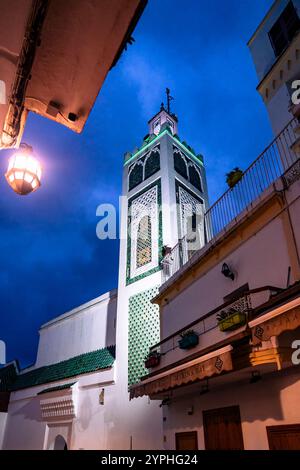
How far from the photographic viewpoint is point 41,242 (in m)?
71.0

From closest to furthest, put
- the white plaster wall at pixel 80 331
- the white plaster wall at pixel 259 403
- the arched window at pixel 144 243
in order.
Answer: the white plaster wall at pixel 259 403
the arched window at pixel 144 243
the white plaster wall at pixel 80 331

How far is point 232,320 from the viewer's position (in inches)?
234

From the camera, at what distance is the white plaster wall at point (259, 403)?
5.44 meters

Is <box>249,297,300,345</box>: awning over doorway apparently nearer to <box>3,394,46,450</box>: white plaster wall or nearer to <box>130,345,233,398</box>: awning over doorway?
<box>130,345,233,398</box>: awning over doorway

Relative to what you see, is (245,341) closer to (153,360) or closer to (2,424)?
(153,360)

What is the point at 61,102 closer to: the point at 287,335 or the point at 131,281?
→ the point at 287,335

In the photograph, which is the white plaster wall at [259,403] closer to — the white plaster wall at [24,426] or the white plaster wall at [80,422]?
the white plaster wall at [80,422]

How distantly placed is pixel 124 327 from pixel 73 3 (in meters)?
11.4

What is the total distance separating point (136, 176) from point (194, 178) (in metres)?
3.04

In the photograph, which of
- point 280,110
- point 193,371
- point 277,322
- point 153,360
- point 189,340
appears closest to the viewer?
point 277,322

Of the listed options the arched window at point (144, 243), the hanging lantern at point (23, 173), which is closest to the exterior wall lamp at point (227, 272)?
the hanging lantern at point (23, 173)

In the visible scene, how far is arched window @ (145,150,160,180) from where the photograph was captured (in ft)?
51.7

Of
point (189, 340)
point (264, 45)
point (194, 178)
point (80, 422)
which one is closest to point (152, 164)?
point (194, 178)
